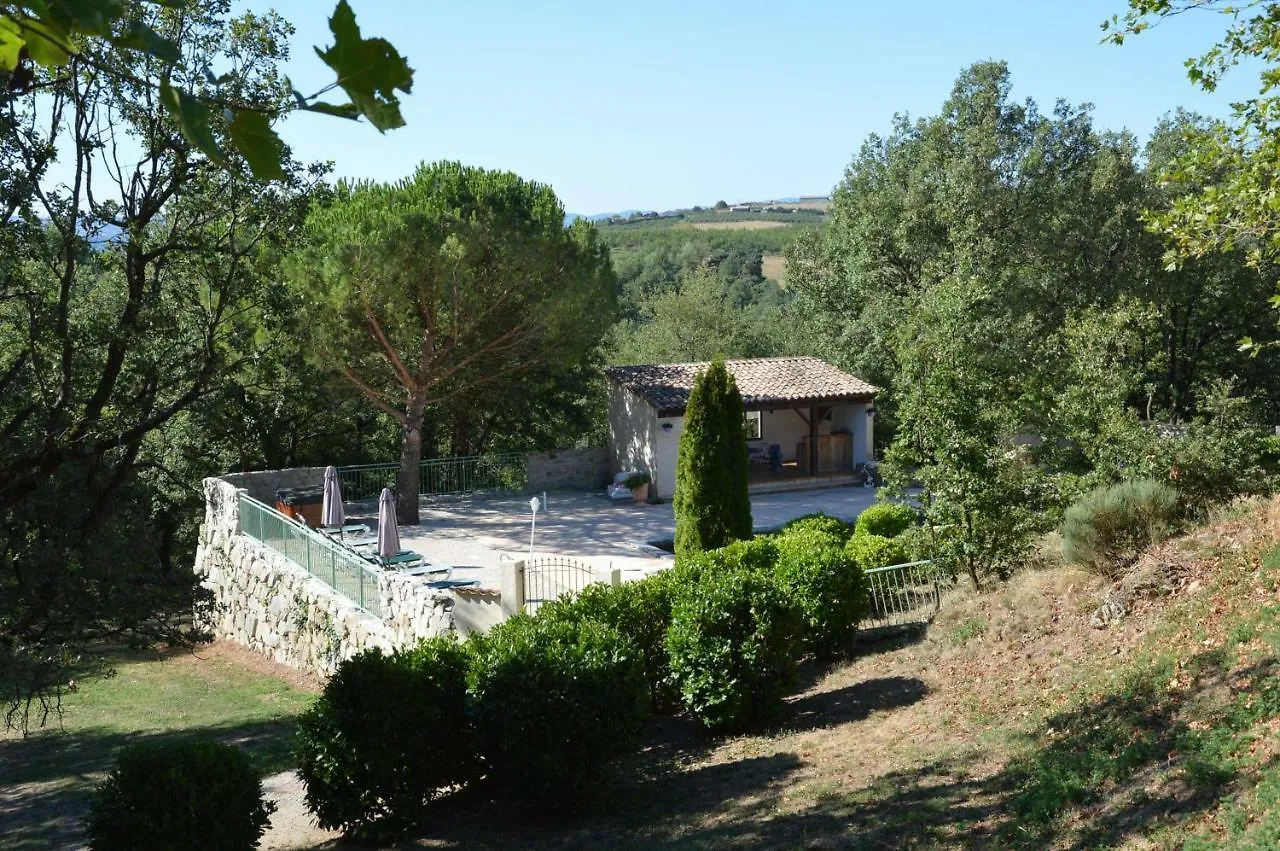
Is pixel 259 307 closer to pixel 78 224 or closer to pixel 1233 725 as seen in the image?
pixel 78 224

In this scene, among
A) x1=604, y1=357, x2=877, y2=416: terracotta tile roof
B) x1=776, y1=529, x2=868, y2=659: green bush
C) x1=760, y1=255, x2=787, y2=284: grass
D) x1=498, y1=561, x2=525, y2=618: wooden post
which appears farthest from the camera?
x1=760, y1=255, x2=787, y2=284: grass

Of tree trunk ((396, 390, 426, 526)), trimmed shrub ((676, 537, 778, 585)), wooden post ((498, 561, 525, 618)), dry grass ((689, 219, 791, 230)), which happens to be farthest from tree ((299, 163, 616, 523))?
dry grass ((689, 219, 791, 230))

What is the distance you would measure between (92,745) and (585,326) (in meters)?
12.3

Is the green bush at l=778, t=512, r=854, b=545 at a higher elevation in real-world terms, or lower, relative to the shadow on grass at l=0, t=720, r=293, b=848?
higher

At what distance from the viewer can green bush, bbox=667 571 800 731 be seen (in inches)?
406

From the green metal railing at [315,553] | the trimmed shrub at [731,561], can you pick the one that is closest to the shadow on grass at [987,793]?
the trimmed shrub at [731,561]

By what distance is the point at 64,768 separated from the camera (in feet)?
44.8

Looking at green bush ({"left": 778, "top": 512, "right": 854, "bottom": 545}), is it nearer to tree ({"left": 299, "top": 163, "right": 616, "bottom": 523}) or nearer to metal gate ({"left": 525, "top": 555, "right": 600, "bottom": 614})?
metal gate ({"left": 525, "top": 555, "right": 600, "bottom": 614})

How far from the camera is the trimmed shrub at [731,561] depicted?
12328 mm

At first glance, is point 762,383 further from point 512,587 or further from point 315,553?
point 512,587

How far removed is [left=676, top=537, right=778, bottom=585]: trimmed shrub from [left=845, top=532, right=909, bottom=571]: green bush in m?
1.29

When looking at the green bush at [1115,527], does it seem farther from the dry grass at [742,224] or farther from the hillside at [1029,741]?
the dry grass at [742,224]

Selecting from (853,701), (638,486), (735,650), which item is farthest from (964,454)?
(638,486)

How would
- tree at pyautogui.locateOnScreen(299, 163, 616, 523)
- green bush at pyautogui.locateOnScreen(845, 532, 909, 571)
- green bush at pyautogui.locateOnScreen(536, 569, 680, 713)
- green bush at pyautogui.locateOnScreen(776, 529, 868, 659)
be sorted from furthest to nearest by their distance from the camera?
1. tree at pyautogui.locateOnScreen(299, 163, 616, 523)
2. green bush at pyautogui.locateOnScreen(845, 532, 909, 571)
3. green bush at pyautogui.locateOnScreen(776, 529, 868, 659)
4. green bush at pyautogui.locateOnScreen(536, 569, 680, 713)
